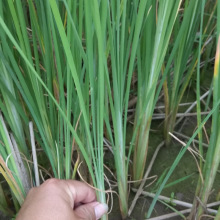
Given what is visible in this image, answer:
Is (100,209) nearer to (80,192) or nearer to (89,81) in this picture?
(80,192)

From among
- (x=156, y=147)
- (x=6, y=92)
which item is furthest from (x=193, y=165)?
(x=6, y=92)

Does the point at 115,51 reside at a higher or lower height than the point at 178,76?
higher

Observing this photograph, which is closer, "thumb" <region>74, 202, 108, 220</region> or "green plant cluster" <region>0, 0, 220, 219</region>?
"green plant cluster" <region>0, 0, 220, 219</region>

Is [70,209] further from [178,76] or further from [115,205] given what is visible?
[178,76]

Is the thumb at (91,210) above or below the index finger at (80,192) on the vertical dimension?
below

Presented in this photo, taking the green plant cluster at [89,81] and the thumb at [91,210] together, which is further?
the thumb at [91,210]

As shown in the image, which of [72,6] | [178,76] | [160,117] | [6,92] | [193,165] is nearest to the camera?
[72,6]
